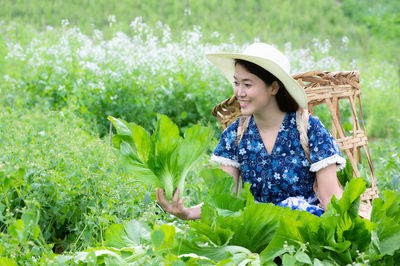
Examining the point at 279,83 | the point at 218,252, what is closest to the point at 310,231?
the point at 218,252

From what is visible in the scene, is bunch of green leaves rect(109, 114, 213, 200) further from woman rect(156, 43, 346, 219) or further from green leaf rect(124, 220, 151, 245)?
woman rect(156, 43, 346, 219)

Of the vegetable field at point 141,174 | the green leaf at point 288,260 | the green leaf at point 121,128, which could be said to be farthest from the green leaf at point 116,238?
the green leaf at point 288,260

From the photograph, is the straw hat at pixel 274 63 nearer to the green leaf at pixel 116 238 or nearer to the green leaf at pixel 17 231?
the green leaf at pixel 116 238

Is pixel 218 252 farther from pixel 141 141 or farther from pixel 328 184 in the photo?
pixel 328 184

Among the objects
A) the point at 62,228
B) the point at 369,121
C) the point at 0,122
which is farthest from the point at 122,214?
the point at 369,121

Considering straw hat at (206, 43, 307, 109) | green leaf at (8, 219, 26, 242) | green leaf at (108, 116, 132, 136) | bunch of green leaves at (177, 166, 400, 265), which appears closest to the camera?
green leaf at (8, 219, 26, 242)

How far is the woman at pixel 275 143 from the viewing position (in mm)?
2225

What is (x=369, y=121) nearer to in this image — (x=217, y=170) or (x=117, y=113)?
(x=117, y=113)

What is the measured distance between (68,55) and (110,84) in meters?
0.98

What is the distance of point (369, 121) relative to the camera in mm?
6055

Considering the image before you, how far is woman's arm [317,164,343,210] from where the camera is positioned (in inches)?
87.3

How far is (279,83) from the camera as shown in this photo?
2.30 metres

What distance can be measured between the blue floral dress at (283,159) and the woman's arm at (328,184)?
3cm

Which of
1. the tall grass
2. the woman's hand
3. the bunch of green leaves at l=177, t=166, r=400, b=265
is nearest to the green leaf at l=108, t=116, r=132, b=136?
the woman's hand
